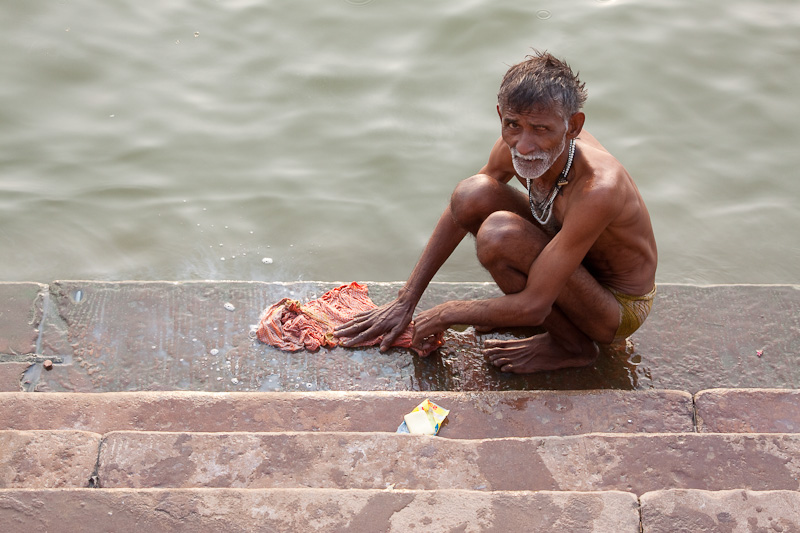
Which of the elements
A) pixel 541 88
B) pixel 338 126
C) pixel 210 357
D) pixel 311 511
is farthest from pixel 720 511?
pixel 338 126

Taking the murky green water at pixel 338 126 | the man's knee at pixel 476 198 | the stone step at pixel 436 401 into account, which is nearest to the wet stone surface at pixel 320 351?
the stone step at pixel 436 401

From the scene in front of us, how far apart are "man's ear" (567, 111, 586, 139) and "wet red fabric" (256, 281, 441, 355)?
3.58 feet

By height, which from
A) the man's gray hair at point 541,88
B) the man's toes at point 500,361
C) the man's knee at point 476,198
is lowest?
the man's toes at point 500,361

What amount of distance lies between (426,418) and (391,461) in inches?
17.1

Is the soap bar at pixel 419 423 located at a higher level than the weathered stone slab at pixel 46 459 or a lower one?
lower

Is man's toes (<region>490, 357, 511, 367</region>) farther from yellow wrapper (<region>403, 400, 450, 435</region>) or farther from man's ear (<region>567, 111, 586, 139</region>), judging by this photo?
man's ear (<region>567, 111, 586, 139</region>)

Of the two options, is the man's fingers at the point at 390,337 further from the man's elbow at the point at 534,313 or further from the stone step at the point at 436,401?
the man's elbow at the point at 534,313

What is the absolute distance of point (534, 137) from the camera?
314cm

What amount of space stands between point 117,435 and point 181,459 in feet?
0.80

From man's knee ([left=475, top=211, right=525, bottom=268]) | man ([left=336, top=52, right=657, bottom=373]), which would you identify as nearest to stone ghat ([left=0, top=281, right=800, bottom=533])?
man ([left=336, top=52, right=657, bottom=373])

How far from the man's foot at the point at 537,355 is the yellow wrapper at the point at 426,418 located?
0.48 metres

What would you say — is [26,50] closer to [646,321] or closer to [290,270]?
[290,270]

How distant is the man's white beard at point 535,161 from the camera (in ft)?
10.4

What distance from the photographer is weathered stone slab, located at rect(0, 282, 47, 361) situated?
12.0 feet
